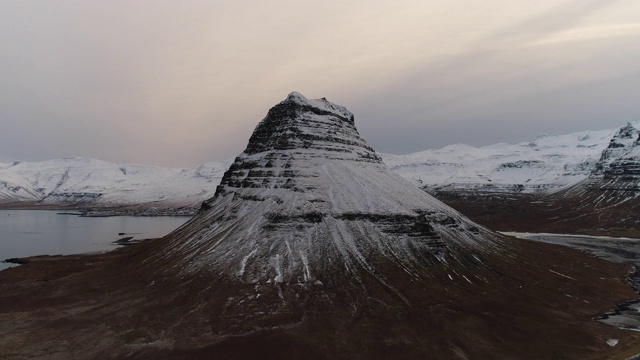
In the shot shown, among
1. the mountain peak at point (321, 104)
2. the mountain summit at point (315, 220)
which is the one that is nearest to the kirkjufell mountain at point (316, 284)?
the mountain summit at point (315, 220)

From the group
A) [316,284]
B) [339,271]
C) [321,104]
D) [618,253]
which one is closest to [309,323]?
[316,284]

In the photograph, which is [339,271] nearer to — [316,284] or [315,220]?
[316,284]

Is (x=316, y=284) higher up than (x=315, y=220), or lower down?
lower down

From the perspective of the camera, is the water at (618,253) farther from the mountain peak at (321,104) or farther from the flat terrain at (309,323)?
the mountain peak at (321,104)

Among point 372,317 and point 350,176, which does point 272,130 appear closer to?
point 350,176

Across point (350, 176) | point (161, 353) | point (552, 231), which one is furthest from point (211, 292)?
point (552, 231)

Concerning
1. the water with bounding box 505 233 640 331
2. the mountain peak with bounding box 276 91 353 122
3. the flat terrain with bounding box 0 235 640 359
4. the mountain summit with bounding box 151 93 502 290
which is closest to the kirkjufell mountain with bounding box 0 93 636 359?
the flat terrain with bounding box 0 235 640 359

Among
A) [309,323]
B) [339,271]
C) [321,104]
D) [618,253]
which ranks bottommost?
[618,253]

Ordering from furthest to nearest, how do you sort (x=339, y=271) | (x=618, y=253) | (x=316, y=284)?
1. (x=618, y=253)
2. (x=339, y=271)
3. (x=316, y=284)

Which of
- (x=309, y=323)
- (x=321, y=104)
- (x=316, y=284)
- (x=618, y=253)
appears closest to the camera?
(x=309, y=323)
